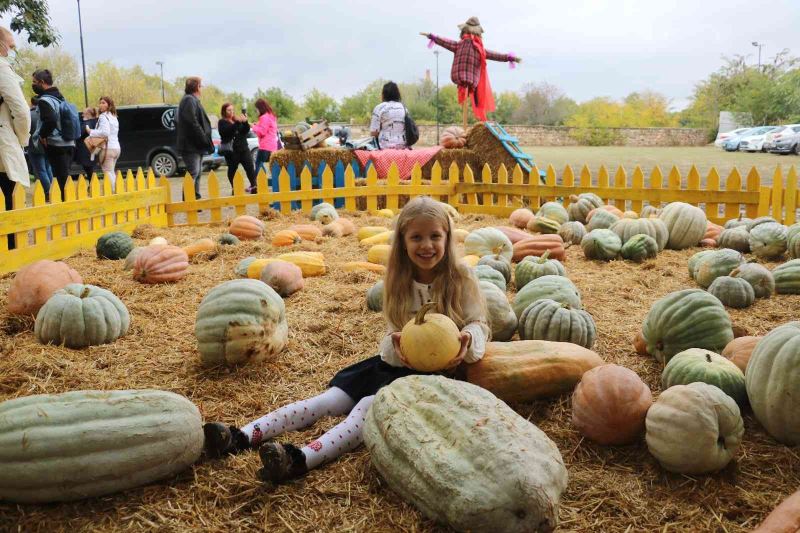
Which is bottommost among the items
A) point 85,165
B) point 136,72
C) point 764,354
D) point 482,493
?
point 482,493

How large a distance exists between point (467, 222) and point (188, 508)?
22.7 feet

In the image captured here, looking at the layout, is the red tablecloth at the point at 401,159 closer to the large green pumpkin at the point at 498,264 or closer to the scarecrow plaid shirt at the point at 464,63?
the scarecrow plaid shirt at the point at 464,63

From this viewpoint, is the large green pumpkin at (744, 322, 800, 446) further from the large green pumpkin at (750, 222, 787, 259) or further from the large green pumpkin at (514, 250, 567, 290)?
the large green pumpkin at (750, 222, 787, 259)

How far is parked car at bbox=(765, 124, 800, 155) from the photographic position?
31.6 metres

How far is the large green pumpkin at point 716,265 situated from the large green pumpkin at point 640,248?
3.26 feet

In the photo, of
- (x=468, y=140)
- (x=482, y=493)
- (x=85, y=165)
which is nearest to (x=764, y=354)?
(x=482, y=493)

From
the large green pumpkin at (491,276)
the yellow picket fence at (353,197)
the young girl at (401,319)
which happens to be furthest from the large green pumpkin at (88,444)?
the yellow picket fence at (353,197)

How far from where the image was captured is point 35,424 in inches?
88.9

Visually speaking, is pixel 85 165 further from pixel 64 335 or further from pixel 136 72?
pixel 136 72

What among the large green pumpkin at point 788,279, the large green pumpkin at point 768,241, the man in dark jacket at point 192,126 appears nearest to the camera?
the large green pumpkin at point 788,279

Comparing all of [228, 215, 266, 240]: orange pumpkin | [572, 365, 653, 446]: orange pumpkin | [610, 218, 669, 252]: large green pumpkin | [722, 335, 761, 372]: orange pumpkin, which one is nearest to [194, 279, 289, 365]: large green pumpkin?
[572, 365, 653, 446]: orange pumpkin

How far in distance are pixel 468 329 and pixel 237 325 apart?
4.11 feet

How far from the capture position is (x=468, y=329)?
10.0ft

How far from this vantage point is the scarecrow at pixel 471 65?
37.2 feet
